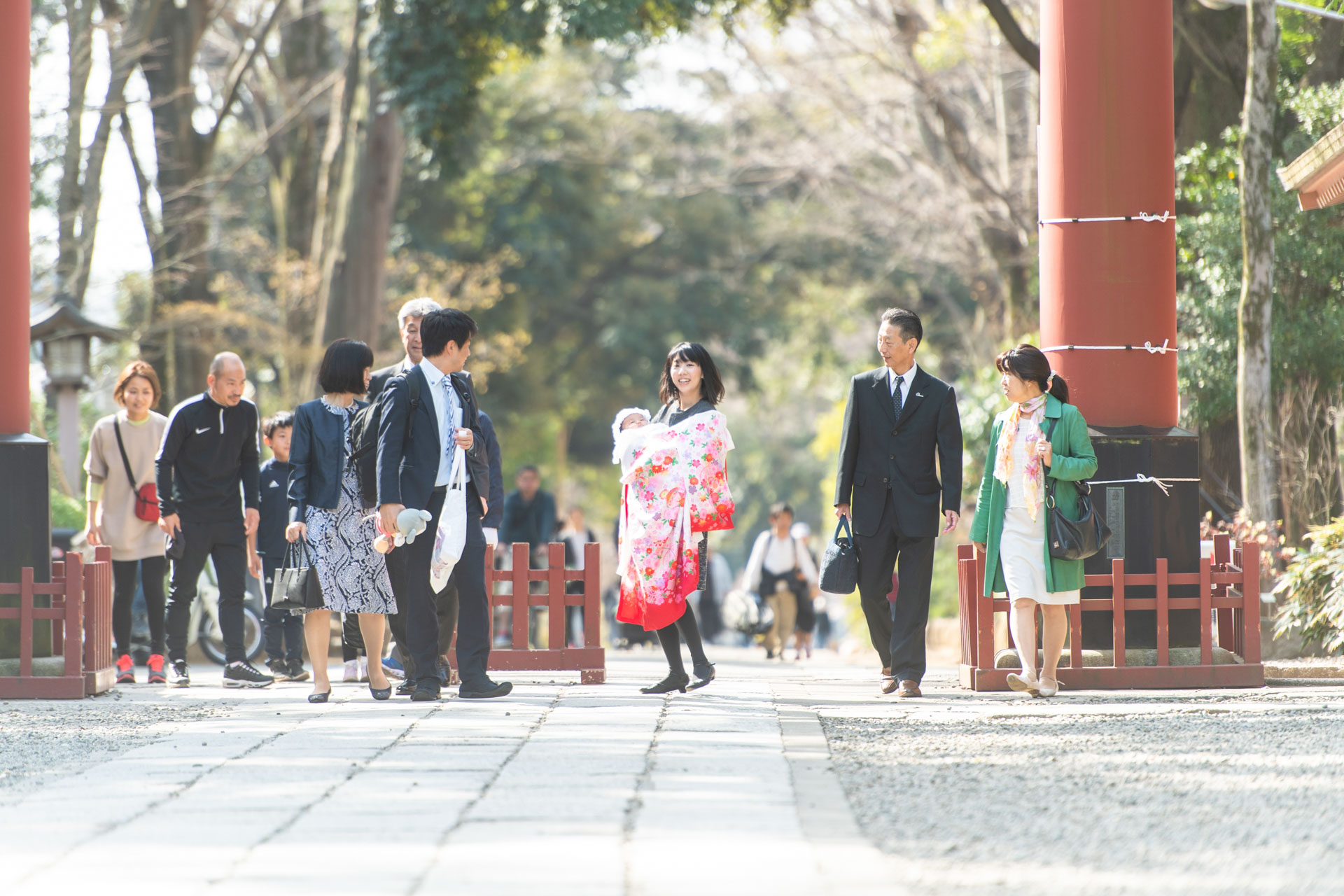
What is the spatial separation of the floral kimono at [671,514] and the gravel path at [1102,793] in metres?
0.99

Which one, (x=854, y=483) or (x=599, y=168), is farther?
(x=599, y=168)

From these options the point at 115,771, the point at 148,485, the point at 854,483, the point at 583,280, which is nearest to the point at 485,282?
the point at 583,280

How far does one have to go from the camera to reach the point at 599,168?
3052 cm

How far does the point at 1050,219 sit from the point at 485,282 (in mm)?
20486

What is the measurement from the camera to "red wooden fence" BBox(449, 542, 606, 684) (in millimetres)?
8570

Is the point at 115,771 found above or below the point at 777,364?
below

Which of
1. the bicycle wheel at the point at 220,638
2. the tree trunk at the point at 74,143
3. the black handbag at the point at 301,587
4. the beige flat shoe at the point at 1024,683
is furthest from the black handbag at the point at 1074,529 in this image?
the tree trunk at the point at 74,143

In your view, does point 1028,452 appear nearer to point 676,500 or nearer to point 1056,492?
point 1056,492

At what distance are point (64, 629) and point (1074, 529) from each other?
5.18 m

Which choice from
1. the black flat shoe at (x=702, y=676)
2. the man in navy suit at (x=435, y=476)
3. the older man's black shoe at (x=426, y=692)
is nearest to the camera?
the man in navy suit at (x=435, y=476)

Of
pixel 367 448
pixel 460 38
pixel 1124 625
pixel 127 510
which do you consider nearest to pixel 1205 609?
pixel 1124 625

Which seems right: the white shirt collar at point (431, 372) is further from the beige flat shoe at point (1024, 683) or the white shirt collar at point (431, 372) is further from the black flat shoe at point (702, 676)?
the beige flat shoe at point (1024, 683)

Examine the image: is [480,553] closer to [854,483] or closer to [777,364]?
[854,483]

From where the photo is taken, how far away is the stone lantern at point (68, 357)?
49.3ft
